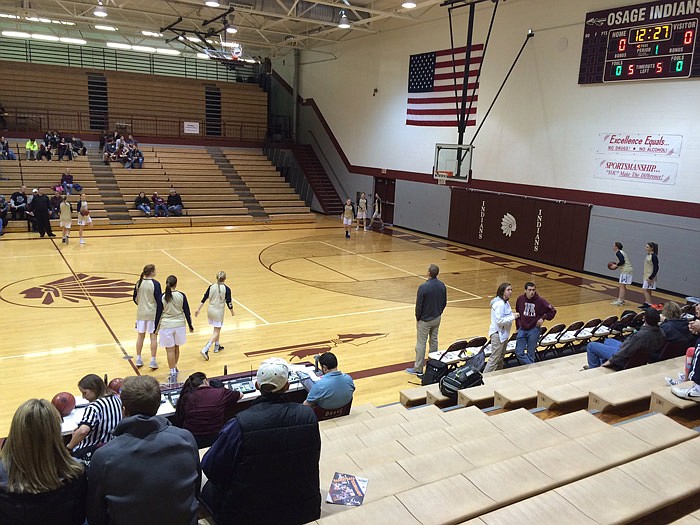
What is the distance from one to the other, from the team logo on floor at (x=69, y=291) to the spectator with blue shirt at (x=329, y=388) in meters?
7.63

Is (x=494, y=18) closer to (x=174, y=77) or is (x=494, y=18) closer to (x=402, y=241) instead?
(x=402, y=241)

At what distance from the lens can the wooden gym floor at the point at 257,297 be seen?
873 cm

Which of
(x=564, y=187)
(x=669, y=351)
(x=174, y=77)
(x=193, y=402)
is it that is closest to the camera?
(x=193, y=402)

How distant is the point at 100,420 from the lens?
4.18 meters

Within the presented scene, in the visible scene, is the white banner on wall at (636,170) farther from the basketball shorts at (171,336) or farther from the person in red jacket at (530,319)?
the basketball shorts at (171,336)

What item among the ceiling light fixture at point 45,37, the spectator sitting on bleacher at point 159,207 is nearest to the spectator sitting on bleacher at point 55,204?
the spectator sitting on bleacher at point 159,207

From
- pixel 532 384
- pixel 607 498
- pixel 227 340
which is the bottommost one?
pixel 227 340

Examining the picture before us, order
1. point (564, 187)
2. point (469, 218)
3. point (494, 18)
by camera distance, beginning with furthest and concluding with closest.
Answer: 1. point (469, 218)
2. point (494, 18)
3. point (564, 187)

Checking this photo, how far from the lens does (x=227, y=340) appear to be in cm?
991

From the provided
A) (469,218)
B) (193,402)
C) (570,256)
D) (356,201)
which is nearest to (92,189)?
(356,201)

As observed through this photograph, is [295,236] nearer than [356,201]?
Yes

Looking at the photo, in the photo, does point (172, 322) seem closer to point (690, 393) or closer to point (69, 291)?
point (69, 291)

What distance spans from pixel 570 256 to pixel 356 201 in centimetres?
1242

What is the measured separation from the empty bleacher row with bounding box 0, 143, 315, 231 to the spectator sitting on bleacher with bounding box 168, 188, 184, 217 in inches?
15.1
